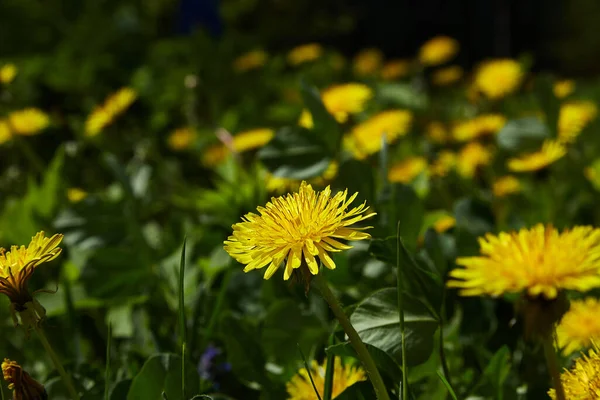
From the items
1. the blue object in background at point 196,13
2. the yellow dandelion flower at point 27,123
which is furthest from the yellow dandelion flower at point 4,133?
the blue object in background at point 196,13

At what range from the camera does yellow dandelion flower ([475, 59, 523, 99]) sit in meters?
2.04

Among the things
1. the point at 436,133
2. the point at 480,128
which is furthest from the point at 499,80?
the point at 480,128

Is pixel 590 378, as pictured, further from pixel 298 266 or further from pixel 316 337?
pixel 316 337

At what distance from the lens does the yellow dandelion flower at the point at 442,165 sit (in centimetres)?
134

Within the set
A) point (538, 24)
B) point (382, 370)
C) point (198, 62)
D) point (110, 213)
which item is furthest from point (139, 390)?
point (538, 24)

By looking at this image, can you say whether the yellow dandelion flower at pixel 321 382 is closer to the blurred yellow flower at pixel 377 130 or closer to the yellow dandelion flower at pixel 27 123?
the blurred yellow flower at pixel 377 130

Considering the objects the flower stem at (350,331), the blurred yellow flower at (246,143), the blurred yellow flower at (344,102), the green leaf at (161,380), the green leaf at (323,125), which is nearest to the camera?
the flower stem at (350,331)

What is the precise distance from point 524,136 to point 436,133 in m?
0.75

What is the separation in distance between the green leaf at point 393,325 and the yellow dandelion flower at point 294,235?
0.32ft

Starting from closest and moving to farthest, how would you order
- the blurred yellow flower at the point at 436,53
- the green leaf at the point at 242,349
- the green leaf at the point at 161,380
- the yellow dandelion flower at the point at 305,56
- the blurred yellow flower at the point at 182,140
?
the green leaf at the point at 161,380, the green leaf at the point at 242,349, the blurred yellow flower at the point at 182,140, the yellow dandelion flower at the point at 305,56, the blurred yellow flower at the point at 436,53

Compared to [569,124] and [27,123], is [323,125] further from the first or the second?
[27,123]

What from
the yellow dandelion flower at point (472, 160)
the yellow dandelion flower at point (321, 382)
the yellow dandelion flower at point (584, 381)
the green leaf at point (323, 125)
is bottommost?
the yellow dandelion flower at point (472, 160)

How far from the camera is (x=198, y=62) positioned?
2285 millimetres

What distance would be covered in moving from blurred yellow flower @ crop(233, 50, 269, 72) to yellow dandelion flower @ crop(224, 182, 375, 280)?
1.87 meters
